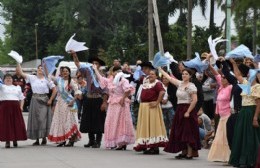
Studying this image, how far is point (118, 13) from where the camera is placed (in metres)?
64.2

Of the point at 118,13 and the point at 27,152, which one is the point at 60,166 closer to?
the point at 27,152

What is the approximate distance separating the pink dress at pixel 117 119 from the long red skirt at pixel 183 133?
2331mm

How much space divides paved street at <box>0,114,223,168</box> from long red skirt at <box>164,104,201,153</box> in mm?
269

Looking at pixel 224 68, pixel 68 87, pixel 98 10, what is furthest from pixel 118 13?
pixel 224 68

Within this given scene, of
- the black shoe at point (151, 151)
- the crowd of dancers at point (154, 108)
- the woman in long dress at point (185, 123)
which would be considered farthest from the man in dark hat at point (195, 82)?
the black shoe at point (151, 151)

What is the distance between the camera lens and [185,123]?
48.7 feet

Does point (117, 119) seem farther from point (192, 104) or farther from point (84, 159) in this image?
point (192, 104)

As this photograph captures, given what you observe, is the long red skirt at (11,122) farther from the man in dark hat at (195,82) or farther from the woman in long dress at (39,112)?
the man in dark hat at (195,82)

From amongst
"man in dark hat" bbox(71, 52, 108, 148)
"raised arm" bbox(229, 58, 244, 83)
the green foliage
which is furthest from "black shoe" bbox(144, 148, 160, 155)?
the green foliage

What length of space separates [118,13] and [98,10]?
68.0 inches

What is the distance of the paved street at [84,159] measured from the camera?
14023mm

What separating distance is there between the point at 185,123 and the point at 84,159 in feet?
6.57

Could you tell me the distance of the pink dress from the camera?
676 inches

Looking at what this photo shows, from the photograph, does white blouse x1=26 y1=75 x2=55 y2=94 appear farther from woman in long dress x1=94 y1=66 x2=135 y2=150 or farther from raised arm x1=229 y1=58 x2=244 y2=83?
raised arm x1=229 y1=58 x2=244 y2=83
